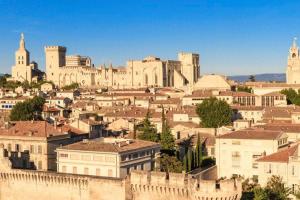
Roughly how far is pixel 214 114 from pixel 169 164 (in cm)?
2272

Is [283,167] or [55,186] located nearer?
[55,186]

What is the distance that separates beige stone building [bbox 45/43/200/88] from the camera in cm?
15025

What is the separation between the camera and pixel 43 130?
48.2 m

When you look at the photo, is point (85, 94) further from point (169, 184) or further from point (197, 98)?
point (169, 184)

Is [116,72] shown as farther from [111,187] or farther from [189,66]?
[111,187]

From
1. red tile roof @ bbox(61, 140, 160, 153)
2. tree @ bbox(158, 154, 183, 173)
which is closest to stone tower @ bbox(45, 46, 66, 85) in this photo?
tree @ bbox(158, 154, 183, 173)

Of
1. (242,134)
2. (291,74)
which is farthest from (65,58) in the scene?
(242,134)

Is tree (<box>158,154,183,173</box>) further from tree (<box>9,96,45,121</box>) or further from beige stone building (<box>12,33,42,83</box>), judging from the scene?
beige stone building (<box>12,33,42,83</box>)

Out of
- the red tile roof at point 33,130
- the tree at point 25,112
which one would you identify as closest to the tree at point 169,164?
the red tile roof at point 33,130

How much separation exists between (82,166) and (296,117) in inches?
1235

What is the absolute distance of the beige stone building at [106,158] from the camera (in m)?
40.5

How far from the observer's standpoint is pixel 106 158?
40.6 m

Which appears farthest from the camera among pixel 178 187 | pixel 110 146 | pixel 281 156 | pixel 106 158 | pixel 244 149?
pixel 244 149

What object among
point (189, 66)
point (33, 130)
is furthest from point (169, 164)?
point (189, 66)
